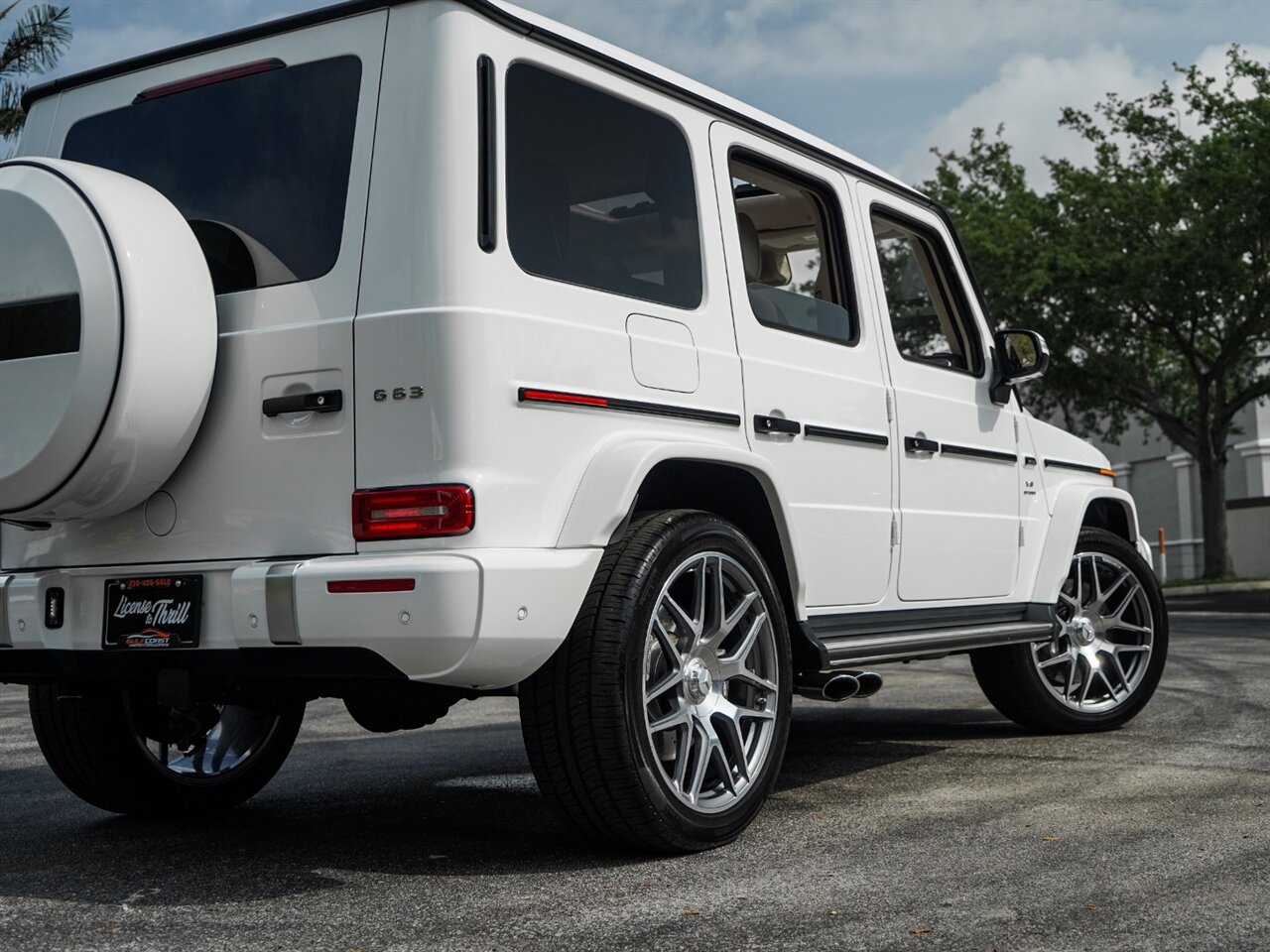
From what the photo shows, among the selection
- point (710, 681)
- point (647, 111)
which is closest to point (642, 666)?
point (710, 681)

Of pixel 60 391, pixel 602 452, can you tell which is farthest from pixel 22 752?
pixel 602 452

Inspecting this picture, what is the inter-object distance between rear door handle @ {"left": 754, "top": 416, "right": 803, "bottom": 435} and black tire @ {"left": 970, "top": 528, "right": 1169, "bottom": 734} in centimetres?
203

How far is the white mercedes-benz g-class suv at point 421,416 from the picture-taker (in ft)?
12.0

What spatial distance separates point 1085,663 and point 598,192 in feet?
11.3

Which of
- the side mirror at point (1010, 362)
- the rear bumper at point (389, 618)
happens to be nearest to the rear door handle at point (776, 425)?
the rear bumper at point (389, 618)

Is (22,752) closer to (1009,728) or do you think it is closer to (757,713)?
(757,713)

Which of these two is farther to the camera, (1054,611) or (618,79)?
(1054,611)

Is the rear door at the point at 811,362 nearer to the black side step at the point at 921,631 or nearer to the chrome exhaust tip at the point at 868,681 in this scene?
the black side step at the point at 921,631

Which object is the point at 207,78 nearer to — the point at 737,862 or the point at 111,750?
the point at 111,750

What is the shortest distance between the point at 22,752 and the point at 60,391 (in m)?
3.70

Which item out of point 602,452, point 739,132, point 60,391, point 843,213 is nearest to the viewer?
point 60,391

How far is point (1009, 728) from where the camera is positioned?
6781 mm

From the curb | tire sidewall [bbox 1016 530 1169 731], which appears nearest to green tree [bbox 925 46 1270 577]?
the curb

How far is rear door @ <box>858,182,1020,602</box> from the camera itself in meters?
5.43
